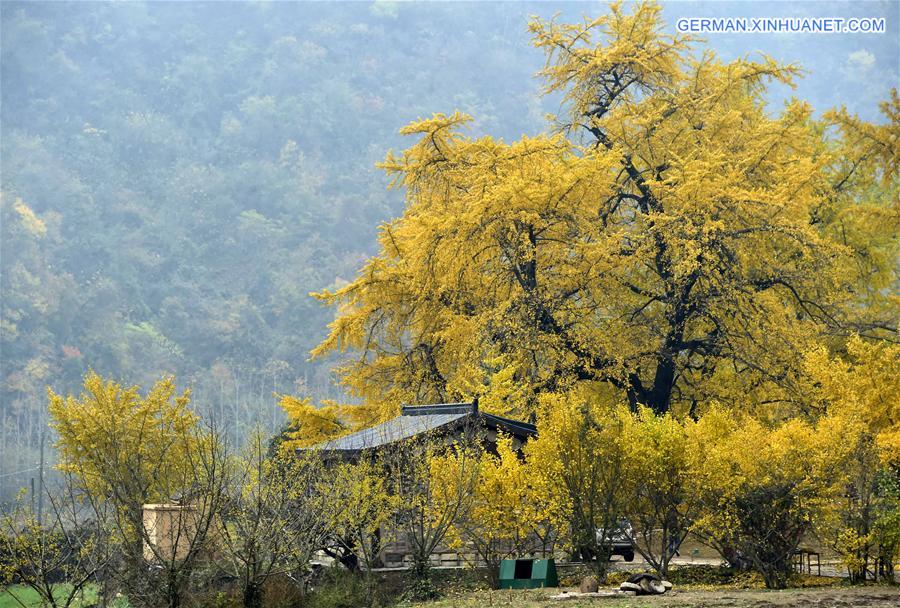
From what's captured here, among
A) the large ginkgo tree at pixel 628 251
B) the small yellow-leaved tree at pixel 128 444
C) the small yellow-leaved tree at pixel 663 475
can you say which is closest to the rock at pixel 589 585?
the small yellow-leaved tree at pixel 663 475

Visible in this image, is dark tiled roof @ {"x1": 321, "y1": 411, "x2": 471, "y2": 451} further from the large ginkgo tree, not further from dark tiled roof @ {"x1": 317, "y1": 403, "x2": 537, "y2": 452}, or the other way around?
the large ginkgo tree

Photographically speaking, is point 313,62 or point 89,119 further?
point 313,62

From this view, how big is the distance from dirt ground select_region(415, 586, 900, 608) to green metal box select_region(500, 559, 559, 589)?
3.68 ft

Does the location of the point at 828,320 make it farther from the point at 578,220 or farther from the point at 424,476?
the point at 424,476

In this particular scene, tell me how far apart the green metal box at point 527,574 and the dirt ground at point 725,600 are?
1.12 m

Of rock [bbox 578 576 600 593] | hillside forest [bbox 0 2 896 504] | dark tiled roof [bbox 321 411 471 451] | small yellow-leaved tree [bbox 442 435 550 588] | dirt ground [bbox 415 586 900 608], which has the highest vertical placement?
hillside forest [bbox 0 2 896 504]

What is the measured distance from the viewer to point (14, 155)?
152625 mm

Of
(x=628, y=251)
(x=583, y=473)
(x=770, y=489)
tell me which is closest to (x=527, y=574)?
(x=583, y=473)

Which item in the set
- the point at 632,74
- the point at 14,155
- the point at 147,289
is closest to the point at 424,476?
the point at 632,74

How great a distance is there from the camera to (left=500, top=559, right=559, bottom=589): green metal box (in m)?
20.8

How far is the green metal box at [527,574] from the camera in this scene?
821 inches

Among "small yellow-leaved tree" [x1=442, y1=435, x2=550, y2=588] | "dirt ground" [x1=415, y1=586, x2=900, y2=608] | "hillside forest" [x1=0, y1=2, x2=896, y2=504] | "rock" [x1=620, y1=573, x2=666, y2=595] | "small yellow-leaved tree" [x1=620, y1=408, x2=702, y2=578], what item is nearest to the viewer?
"dirt ground" [x1=415, y1=586, x2=900, y2=608]

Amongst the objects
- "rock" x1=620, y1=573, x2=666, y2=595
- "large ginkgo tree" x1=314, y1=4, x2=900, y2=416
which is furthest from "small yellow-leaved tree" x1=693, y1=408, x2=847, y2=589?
"large ginkgo tree" x1=314, y1=4, x2=900, y2=416

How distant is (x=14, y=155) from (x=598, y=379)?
136253 mm
